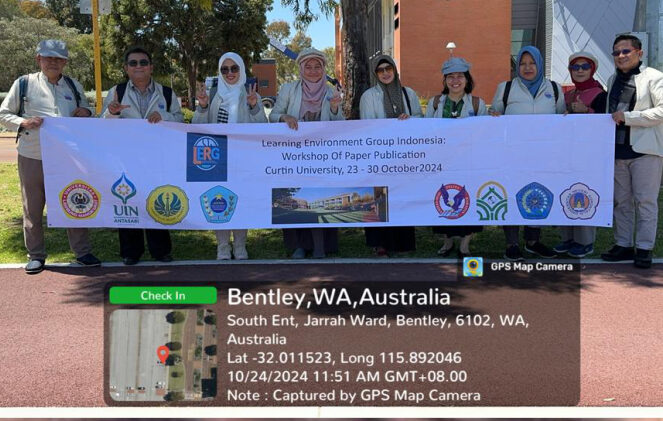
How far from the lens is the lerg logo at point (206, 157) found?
22.3ft

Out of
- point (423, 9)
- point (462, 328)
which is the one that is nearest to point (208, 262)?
point (462, 328)

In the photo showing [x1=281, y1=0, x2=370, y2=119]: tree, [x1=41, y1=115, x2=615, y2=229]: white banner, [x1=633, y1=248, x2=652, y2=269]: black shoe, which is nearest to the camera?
[x1=633, y1=248, x2=652, y2=269]: black shoe

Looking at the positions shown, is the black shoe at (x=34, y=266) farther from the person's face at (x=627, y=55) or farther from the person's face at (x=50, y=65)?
the person's face at (x=627, y=55)

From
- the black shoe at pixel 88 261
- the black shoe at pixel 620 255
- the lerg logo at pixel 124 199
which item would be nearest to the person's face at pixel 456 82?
the black shoe at pixel 620 255

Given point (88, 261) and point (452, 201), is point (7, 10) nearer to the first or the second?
point (88, 261)

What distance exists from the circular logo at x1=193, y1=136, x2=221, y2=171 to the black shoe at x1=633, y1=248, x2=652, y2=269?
4145 millimetres

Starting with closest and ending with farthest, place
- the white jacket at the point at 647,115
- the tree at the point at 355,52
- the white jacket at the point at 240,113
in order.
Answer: the white jacket at the point at 647,115, the white jacket at the point at 240,113, the tree at the point at 355,52

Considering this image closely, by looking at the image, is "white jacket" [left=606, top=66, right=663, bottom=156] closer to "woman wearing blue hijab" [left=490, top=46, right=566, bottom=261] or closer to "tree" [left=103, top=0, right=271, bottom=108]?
"woman wearing blue hijab" [left=490, top=46, right=566, bottom=261]

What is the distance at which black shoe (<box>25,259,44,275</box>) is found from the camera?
6789 millimetres

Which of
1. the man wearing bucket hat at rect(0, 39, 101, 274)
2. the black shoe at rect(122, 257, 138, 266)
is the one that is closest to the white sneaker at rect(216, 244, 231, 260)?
the black shoe at rect(122, 257, 138, 266)

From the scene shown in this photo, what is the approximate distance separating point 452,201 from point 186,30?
28.8m

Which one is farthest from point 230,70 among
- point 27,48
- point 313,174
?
point 27,48

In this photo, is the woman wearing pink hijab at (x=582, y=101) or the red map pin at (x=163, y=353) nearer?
the red map pin at (x=163, y=353)

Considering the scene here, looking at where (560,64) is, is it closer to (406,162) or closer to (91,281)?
(406,162)
